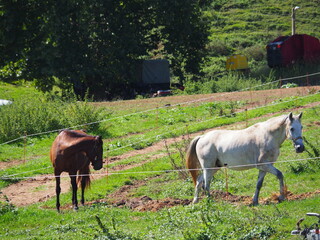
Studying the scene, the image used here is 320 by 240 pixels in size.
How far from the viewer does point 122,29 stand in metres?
38.9

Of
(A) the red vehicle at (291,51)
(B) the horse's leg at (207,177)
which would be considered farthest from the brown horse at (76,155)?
(A) the red vehicle at (291,51)

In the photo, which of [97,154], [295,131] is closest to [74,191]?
[97,154]

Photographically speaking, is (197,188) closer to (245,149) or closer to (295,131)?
(245,149)

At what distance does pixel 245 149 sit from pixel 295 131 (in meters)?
1.26

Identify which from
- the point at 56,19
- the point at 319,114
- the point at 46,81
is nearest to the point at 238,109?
the point at 319,114

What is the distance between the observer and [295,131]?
12.9m

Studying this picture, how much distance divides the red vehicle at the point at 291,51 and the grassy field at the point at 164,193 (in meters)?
16.5

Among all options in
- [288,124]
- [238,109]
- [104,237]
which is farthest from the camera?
[238,109]

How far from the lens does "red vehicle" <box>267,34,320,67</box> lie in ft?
140

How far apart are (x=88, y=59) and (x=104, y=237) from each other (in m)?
27.2

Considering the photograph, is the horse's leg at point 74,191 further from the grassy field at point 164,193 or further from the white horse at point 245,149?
the white horse at point 245,149

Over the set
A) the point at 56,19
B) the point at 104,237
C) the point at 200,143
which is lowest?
the point at 104,237

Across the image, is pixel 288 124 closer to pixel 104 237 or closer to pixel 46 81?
pixel 104 237

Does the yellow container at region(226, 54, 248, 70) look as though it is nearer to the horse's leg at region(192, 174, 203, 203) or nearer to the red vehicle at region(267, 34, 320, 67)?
the red vehicle at region(267, 34, 320, 67)
